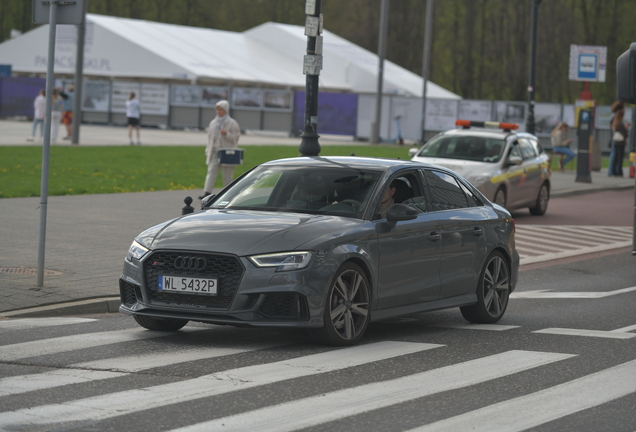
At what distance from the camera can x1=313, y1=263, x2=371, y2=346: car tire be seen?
8195mm

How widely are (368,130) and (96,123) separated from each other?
15.0m

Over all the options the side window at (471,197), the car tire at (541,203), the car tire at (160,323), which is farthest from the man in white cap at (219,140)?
the car tire at (160,323)

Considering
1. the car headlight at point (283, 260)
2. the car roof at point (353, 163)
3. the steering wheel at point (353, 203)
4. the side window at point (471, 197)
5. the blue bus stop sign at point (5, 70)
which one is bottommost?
the car headlight at point (283, 260)

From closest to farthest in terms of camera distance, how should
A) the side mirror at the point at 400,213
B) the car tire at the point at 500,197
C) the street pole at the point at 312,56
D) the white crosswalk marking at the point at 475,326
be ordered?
the side mirror at the point at 400,213 < the white crosswalk marking at the point at 475,326 < the street pole at the point at 312,56 < the car tire at the point at 500,197

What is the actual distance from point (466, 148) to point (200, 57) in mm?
39915

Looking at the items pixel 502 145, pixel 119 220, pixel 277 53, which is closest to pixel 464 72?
pixel 277 53

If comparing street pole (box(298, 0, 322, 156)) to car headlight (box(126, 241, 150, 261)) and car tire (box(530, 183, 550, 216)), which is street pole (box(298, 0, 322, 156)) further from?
car tire (box(530, 183, 550, 216))

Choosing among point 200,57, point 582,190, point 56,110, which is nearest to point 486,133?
point 582,190

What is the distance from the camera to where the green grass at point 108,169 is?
2250 centimetres

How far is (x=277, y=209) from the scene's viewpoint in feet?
29.5

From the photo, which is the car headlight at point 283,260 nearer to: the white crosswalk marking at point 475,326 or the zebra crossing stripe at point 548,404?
the zebra crossing stripe at point 548,404

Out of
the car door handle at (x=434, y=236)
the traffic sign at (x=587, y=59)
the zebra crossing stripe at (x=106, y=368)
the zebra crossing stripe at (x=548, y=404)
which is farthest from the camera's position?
the traffic sign at (x=587, y=59)

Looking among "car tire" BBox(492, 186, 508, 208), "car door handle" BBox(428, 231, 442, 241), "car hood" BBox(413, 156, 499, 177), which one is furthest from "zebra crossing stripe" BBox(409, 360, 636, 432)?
"car tire" BBox(492, 186, 508, 208)

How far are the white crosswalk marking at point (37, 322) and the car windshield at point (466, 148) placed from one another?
12.3m
